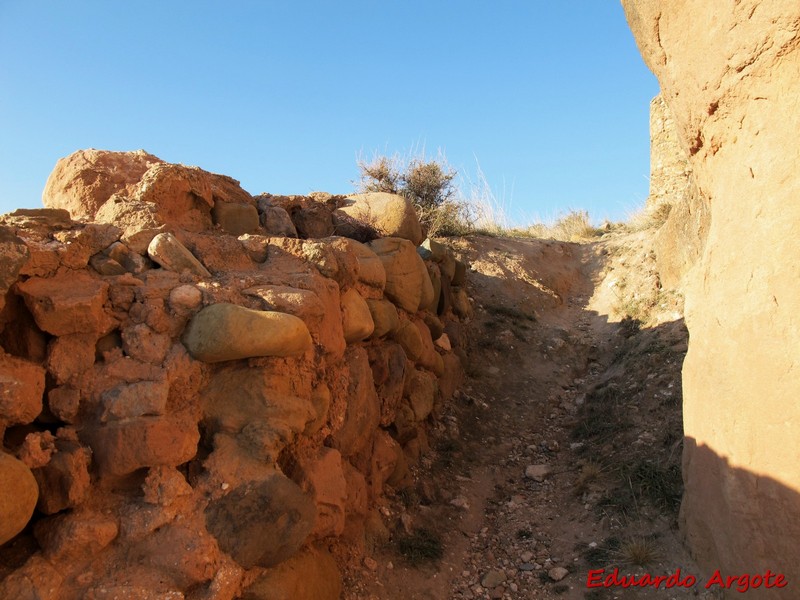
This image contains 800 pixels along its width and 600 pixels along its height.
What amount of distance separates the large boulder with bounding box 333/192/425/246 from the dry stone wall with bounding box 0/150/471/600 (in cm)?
132

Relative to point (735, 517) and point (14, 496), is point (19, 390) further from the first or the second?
point (735, 517)

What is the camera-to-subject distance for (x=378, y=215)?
637 cm

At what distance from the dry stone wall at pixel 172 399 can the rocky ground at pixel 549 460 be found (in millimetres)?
712

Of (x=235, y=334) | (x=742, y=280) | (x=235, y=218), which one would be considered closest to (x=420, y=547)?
(x=235, y=334)

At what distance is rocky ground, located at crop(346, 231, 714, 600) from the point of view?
436 centimetres

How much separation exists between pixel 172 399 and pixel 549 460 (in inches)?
154

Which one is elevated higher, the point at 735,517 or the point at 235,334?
the point at 235,334

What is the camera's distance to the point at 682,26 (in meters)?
3.87

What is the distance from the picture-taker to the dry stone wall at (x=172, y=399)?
277cm

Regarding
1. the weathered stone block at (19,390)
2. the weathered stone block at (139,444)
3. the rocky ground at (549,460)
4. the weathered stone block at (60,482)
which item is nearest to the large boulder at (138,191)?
the weathered stone block at (19,390)

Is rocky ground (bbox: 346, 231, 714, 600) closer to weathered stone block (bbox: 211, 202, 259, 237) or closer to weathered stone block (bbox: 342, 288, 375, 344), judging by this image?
weathered stone block (bbox: 342, 288, 375, 344)

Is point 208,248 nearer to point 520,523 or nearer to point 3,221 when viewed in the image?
point 3,221

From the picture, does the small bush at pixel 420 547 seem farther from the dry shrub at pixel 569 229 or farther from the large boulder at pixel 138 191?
the dry shrub at pixel 569 229

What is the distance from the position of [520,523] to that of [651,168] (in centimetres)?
820
